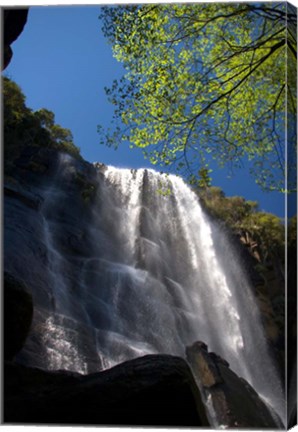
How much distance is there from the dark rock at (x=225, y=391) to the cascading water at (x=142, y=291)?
97 millimetres

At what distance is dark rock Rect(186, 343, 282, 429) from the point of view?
4.39m

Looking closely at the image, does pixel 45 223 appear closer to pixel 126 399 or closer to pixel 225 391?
pixel 126 399

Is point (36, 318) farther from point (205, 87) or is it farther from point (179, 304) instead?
point (205, 87)

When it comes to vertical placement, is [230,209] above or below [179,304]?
above

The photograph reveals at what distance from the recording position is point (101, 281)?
16.9ft

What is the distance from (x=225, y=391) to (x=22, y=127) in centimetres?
314

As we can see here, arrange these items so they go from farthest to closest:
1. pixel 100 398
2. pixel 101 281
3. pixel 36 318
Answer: pixel 101 281
pixel 36 318
pixel 100 398

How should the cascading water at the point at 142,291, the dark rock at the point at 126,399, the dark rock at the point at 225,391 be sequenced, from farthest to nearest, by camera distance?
the cascading water at the point at 142,291 < the dark rock at the point at 225,391 < the dark rock at the point at 126,399

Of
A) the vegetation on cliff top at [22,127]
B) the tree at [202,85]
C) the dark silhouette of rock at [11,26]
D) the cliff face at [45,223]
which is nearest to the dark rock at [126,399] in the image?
the cliff face at [45,223]

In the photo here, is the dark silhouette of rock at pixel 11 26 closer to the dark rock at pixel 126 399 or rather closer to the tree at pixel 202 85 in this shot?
the tree at pixel 202 85

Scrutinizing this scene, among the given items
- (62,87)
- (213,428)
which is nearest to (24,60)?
(62,87)

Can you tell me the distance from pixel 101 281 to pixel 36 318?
2.96 ft

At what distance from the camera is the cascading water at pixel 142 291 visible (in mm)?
4555

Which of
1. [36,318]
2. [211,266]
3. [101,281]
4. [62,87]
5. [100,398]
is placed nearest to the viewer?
[100,398]
